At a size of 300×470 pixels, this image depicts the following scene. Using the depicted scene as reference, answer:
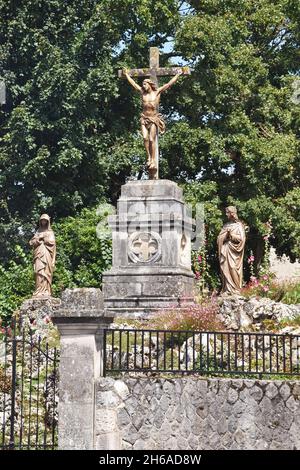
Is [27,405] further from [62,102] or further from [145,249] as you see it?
[62,102]

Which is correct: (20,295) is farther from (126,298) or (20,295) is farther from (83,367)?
(83,367)

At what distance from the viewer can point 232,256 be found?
63.7ft

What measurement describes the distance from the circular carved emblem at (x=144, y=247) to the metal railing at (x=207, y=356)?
13.3 feet

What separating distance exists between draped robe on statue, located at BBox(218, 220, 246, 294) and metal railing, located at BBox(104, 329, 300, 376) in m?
3.53

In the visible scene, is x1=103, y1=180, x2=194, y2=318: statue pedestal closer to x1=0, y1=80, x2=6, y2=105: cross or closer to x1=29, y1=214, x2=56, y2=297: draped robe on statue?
x1=29, y1=214, x2=56, y2=297: draped robe on statue

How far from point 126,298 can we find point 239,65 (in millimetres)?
11167

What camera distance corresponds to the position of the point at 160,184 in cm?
2044

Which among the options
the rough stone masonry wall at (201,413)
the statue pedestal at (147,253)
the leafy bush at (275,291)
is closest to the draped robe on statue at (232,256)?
the leafy bush at (275,291)

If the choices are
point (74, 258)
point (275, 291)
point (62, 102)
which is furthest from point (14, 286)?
point (275, 291)

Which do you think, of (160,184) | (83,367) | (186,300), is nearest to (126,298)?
(186,300)

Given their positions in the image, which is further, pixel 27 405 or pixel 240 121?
pixel 240 121

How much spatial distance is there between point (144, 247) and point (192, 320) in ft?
13.1
